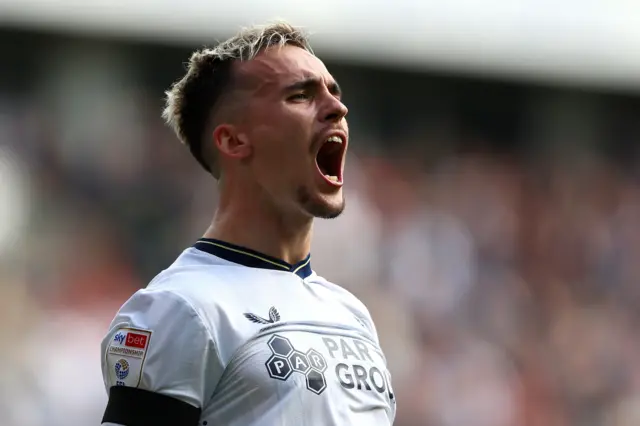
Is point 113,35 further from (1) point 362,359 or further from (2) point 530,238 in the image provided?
(1) point 362,359

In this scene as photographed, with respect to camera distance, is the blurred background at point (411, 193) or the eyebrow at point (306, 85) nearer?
the eyebrow at point (306, 85)

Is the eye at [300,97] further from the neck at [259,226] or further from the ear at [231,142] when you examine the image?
the neck at [259,226]

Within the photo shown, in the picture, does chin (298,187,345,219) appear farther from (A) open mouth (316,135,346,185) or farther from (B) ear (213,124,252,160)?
(B) ear (213,124,252,160)

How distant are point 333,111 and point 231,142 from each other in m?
0.28

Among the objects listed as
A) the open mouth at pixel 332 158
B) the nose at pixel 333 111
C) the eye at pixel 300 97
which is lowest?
the open mouth at pixel 332 158

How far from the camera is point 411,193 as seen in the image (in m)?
7.46

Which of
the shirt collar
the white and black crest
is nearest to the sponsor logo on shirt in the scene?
the white and black crest

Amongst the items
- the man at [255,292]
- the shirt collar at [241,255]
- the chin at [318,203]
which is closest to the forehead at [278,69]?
the man at [255,292]

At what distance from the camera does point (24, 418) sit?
5.96m

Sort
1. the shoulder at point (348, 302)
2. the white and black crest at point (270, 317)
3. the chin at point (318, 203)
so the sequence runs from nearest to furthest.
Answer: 1. the white and black crest at point (270, 317)
2. the chin at point (318, 203)
3. the shoulder at point (348, 302)

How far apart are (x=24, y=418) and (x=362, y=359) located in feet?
13.7

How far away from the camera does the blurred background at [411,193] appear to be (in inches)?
249

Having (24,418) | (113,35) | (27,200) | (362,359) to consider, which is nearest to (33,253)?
(27,200)

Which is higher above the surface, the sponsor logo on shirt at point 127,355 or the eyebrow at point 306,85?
the eyebrow at point 306,85
